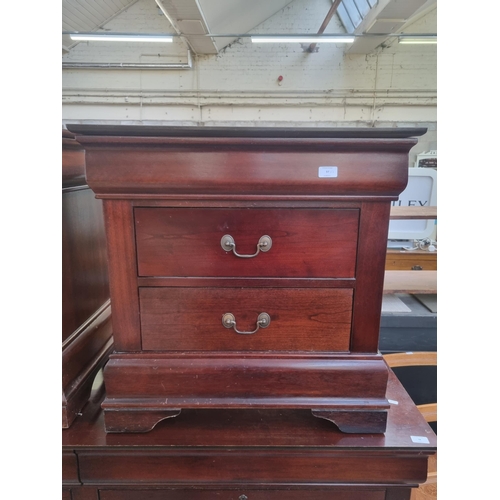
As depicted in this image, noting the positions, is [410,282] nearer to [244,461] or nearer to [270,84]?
[244,461]

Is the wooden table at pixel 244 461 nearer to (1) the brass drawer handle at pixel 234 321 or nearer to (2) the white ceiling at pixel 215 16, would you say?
(1) the brass drawer handle at pixel 234 321

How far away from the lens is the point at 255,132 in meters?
0.59

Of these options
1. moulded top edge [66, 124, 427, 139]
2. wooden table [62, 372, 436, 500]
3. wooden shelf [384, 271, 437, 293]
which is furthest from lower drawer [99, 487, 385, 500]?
wooden shelf [384, 271, 437, 293]

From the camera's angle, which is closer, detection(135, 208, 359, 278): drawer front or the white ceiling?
detection(135, 208, 359, 278): drawer front

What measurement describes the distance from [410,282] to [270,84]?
436 cm

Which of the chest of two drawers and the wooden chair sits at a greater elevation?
the chest of two drawers

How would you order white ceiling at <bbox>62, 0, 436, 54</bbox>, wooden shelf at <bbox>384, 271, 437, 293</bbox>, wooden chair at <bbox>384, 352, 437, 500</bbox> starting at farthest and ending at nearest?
white ceiling at <bbox>62, 0, 436, 54</bbox>
wooden shelf at <bbox>384, 271, 437, 293</bbox>
wooden chair at <bbox>384, 352, 437, 500</bbox>

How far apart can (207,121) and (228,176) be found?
5107 mm

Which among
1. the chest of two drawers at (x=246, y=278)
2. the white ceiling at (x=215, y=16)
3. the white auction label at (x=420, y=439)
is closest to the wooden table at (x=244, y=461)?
the white auction label at (x=420, y=439)

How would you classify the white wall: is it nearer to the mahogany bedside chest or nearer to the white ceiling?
the white ceiling

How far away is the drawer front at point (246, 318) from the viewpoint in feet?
2.15

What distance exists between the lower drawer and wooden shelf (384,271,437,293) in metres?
1.11

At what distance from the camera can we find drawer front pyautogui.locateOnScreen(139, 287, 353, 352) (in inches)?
25.8

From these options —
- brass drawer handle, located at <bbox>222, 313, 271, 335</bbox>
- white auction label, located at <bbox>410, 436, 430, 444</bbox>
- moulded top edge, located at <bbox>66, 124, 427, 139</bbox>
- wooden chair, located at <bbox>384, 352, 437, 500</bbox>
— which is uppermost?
moulded top edge, located at <bbox>66, 124, 427, 139</bbox>
